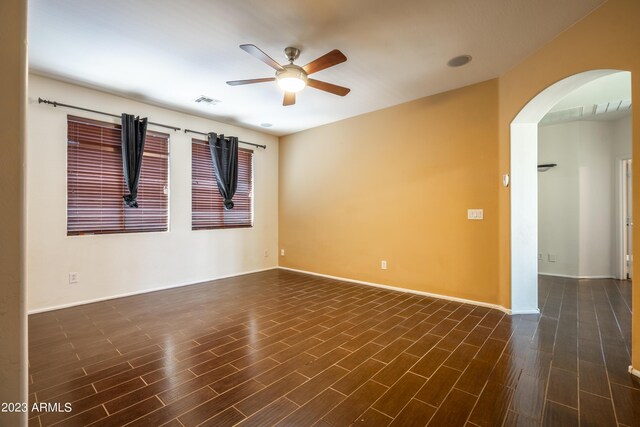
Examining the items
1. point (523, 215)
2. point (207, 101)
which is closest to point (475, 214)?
point (523, 215)

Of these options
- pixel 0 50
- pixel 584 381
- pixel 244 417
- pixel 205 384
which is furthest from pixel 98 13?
pixel 584 381

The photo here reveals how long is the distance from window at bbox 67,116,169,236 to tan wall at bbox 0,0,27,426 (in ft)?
10.6

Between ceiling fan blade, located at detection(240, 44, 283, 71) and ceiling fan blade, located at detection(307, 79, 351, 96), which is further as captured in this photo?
ceiling fan blade, located at detection(307, 79, 351, 96)

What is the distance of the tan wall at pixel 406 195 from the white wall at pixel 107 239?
4.29 ft

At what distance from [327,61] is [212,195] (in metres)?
3.40

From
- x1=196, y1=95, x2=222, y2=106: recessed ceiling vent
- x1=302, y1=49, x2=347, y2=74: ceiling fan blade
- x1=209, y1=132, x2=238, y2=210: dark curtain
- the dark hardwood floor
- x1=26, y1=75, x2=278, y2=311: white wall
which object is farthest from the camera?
x1=209, y1=132, x2=238, y2=210: dark curtain

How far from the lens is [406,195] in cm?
424

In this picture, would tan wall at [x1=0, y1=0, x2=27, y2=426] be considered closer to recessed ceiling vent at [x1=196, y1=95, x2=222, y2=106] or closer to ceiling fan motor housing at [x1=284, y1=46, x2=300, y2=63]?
ceiling fan motor housing at [x1=284, y1=46, x2=300, y2=63]

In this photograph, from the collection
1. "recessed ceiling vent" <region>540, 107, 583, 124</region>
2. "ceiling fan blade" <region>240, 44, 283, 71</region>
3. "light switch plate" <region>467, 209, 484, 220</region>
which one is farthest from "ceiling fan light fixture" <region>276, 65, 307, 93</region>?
"recessed ceiling vent" <region>540, 107, 583, 124</region>

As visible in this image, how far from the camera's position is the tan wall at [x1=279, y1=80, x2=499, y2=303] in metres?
3.59

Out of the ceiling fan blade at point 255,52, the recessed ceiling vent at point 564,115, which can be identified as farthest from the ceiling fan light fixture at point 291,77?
the recessed ceiling vent at point 564,115

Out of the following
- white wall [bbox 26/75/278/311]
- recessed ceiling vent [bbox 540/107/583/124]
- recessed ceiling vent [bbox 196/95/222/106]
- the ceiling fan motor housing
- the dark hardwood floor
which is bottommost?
the dark hardwood floor

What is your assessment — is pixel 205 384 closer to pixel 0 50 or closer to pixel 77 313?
pixel 0 50

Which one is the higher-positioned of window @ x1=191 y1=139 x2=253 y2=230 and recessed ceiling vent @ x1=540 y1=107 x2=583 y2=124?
recessed ceiling vent @ x1=540 y1=107 x2=583 y2=124
